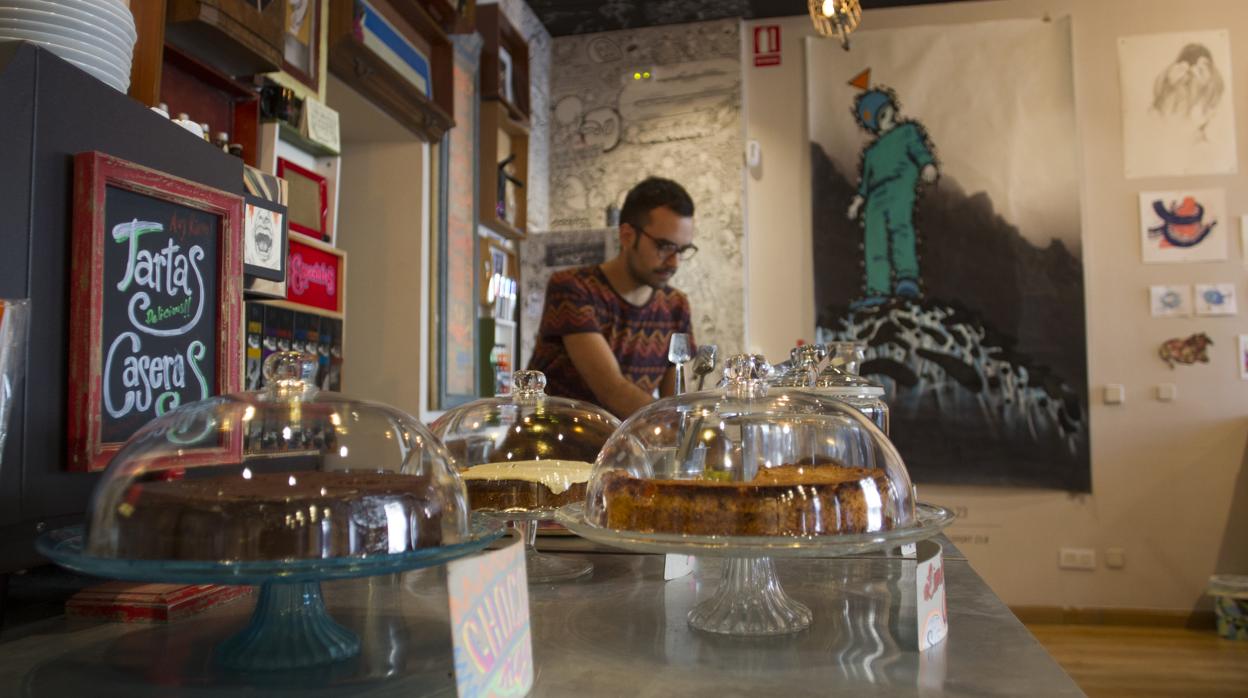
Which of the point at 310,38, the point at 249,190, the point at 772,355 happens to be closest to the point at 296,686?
the point at 249,190

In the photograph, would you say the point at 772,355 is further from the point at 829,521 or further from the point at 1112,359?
the point at 829,521

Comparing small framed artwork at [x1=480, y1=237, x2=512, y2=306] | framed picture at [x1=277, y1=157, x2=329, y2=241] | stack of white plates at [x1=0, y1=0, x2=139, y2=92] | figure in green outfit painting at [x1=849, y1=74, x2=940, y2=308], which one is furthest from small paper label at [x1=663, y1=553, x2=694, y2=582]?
figure in green outfit painting at [x1=849, y1=74, x2=940, y2=308]

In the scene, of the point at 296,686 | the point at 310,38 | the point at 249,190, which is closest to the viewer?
the point at 296,686

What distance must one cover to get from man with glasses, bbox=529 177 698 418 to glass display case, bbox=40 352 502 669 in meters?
1.44

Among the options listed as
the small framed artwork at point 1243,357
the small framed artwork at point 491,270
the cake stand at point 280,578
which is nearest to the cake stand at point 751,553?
the cake stand at point 280,578

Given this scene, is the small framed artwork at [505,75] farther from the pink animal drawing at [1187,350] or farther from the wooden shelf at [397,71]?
the pink animal drawing at [1187,350]

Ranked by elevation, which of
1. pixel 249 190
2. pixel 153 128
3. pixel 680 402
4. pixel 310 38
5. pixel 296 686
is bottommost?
pixel 296 686

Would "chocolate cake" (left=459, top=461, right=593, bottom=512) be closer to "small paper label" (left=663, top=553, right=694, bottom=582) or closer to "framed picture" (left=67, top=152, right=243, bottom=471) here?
"small paper label" (left=663, top=553, right=694, bottom=582)

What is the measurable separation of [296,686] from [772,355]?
3.96 meters

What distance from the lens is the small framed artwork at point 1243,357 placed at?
4113 millimetres

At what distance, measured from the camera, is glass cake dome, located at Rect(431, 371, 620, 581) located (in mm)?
1112

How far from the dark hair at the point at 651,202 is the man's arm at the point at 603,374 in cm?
38

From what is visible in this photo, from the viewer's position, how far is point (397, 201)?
3395mm

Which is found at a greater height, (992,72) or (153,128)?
(992,72)
